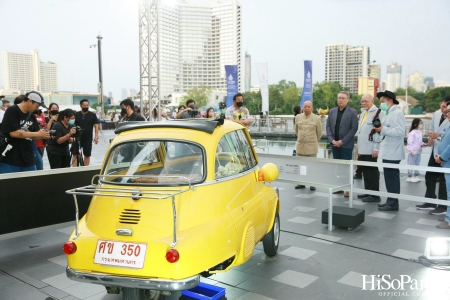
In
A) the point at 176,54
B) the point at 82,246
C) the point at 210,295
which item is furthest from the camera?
the point at 176,54

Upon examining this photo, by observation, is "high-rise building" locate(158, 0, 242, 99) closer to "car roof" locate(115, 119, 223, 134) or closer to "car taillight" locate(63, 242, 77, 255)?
"car roof" locate(115, 119, 223, 134)

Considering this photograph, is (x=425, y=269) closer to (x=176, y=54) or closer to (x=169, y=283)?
(x=169, y=283)

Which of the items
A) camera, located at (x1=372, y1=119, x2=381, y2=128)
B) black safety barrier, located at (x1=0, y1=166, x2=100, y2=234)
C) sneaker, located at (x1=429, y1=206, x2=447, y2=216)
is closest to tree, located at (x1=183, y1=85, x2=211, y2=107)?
camera, located at (x1=372, y1=119, x2=381, y2=128)

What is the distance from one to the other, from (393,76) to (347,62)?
138 ft

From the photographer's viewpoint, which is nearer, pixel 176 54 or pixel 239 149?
pixel 239 149

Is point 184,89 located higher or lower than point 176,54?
lower

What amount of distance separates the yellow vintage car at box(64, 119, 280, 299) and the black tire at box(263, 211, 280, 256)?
1.65 ft

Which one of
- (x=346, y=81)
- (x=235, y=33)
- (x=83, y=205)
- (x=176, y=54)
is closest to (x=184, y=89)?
(x=176, y=54)

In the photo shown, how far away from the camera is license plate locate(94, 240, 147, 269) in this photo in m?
3.09

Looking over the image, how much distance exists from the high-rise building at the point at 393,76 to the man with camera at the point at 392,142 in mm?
170414

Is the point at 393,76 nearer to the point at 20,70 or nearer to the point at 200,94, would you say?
the point at 200,94

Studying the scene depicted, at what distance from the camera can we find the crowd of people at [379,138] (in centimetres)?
731

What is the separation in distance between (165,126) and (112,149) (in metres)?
0.59

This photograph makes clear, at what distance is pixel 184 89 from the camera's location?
135 meters
